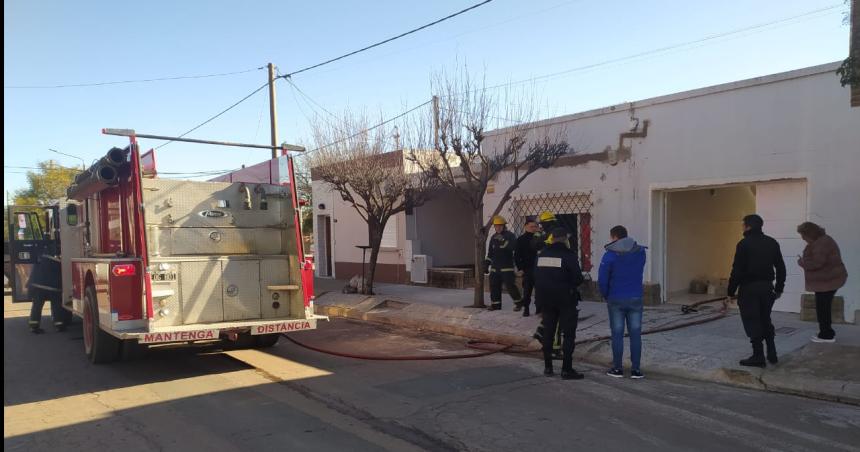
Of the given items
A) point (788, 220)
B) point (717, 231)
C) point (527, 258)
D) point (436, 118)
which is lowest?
point (527, 258)

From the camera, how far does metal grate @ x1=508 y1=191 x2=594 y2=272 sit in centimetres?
1201

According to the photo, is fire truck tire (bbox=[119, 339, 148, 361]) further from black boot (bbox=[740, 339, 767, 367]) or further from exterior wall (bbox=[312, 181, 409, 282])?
exterior wall (bbox=[312, 181, 409, 282])

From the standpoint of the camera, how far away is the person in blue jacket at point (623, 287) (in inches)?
258

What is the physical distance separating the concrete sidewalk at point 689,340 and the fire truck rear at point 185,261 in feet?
11.1

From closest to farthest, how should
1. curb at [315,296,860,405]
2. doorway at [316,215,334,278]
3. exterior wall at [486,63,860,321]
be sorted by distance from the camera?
1. curb at [315,296,860,405]
2. exterior wall at [486,63,860,321]
3. doorway at [316,215,334,278]

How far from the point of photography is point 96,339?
773cm

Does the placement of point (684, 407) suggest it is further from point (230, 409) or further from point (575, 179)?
point (575, 179)

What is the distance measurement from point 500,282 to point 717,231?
5.16 metres

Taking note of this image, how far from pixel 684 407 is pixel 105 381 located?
6567 millimetres

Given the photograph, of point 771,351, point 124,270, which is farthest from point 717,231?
point 124,270

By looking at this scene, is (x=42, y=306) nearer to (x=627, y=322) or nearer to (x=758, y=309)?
(x=627, y=322)

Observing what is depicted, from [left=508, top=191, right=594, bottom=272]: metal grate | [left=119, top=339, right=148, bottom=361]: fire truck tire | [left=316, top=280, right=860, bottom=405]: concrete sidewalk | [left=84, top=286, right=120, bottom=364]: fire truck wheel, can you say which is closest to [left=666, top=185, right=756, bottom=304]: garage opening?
[left=316, top=280, right=860, bottom=405]: concrete sidewalk

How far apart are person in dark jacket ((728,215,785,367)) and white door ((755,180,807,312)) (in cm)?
A: 322

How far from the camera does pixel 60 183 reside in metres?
36.3
